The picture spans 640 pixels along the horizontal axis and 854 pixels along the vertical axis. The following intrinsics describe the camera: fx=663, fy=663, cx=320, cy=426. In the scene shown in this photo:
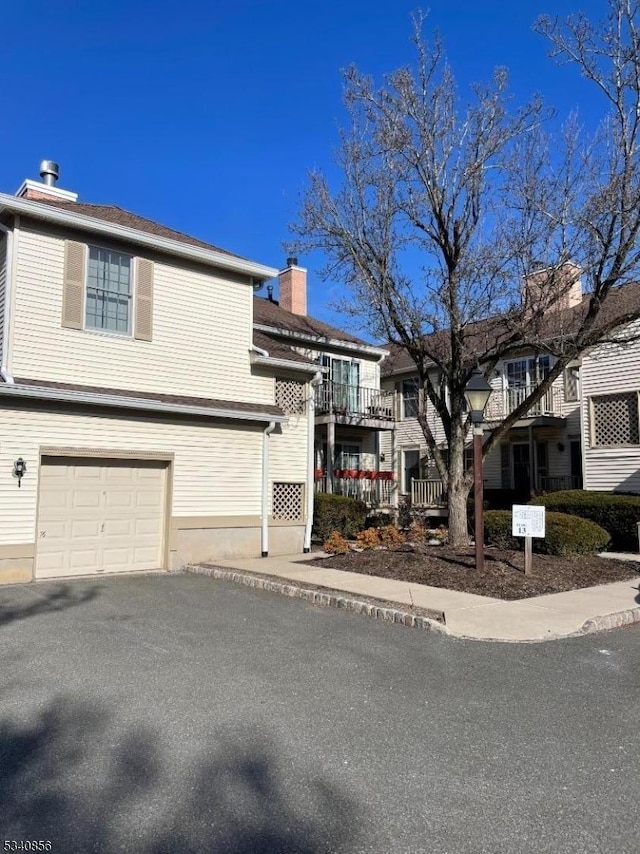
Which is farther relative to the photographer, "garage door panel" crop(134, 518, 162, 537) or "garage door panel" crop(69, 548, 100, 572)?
"garage door panel" crop(134, 518, 162, 537)

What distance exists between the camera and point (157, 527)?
42.0 feet

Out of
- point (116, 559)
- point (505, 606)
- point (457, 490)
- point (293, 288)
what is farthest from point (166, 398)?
point (293, 288)

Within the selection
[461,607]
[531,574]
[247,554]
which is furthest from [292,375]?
[461,607]

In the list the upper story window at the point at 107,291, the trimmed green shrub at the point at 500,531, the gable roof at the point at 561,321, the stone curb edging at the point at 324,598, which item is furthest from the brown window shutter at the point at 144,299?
the trimmed green shrub at the point at 500,531

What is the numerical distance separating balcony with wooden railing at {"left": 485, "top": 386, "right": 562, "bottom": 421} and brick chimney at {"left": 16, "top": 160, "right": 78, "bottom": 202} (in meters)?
14.2

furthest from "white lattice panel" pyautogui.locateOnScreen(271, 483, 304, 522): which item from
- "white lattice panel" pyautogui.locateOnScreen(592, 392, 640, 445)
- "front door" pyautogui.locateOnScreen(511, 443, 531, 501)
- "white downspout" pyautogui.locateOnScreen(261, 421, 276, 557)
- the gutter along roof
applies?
"front door" pyautogui.locateOnScreen(511, 443, 531, 501)

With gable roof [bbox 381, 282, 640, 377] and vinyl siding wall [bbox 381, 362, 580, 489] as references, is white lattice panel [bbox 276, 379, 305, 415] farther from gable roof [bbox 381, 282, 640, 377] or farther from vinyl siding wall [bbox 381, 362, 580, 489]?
vinyl siding wall [bbox 381, 362, 580, 489]

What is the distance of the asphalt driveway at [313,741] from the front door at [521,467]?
16.6 meters

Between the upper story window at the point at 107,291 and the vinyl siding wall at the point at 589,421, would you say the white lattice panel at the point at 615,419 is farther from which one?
the upper story window at the point at 107,291

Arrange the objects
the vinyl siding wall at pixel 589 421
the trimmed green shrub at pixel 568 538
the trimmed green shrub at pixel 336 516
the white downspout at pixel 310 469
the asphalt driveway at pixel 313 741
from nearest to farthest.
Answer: the asphalt driveway at pixel 313 741 → the trimmed green shrub at pixel 568 538 → the white downspout at pixel 310 469 → the trimmed green shrub at pixel 336 516 → the vinyl siding wall at pixel 589 421

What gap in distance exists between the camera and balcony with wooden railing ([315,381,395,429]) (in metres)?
21.6

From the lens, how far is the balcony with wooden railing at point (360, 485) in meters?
21.6

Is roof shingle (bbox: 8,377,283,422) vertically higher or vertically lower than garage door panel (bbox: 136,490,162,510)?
higher

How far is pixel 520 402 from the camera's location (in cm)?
2312
